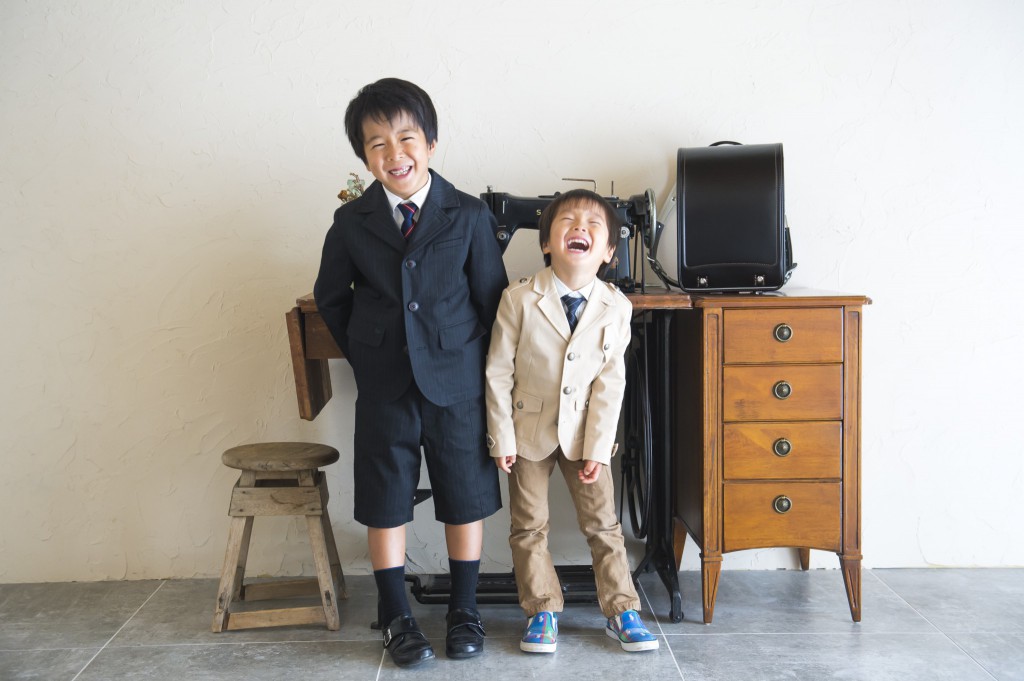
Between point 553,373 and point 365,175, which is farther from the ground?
point 365,175

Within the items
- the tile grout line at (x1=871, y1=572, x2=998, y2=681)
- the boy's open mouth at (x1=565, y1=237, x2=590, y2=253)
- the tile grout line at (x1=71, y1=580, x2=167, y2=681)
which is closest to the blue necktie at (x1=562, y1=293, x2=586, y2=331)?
the boy's open mouth at (x1=565, y1=237, x2=590, y2=253)

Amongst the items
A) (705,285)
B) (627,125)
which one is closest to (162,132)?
(627,125)

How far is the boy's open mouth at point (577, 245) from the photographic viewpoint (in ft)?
6.33

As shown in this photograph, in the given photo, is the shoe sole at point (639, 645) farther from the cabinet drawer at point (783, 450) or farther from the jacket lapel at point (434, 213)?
the jacket lapel at point (434, 213)

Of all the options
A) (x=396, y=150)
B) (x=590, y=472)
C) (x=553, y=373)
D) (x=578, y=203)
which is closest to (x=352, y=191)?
(x=396, y=150)

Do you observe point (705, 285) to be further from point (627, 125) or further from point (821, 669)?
point (821, 669)

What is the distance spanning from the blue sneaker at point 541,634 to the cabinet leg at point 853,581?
2.50ft

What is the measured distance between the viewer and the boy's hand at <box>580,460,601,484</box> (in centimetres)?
199

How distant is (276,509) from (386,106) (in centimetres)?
107

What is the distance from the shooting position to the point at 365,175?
7.98 ft

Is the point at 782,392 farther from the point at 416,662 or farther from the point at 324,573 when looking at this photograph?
the point at 324,573

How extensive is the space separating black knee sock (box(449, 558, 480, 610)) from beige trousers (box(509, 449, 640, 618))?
12 cm

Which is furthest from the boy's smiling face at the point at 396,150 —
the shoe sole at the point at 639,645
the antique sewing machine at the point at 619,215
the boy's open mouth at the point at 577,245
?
the shoe sole at the point at 639,645

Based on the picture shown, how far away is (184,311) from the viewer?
2486 mm
